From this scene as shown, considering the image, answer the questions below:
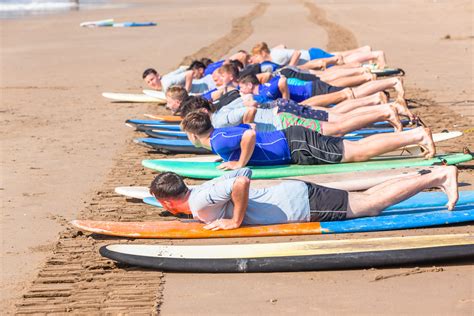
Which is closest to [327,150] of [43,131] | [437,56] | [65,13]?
[43,131]

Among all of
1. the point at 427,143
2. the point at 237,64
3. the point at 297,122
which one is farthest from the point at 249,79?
the point at 427,143

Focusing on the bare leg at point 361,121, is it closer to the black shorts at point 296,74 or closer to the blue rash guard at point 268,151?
the blue rash guard at point 268,151

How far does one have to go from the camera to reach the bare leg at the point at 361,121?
925 centimetres

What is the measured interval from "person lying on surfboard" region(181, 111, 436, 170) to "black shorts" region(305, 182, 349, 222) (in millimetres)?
1557

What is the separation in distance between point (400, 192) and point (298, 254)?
1.12m

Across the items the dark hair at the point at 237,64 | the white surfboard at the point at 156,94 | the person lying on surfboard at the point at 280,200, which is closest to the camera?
the person lying on surfboard at the point at 280,200

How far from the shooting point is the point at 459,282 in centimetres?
575

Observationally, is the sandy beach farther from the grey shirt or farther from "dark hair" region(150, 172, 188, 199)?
"dark hair" region(150, 172, 188, 199)

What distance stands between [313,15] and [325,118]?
20.2m

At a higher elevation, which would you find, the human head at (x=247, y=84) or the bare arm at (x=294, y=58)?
the human head at (x=247, y=84)

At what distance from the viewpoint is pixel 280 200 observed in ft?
22.6

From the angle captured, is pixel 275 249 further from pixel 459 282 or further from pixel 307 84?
pixel 307 84

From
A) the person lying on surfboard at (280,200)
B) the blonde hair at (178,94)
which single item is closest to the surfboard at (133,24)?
the blonde hair at (178,94)

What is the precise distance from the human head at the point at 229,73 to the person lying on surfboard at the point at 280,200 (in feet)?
15.3
